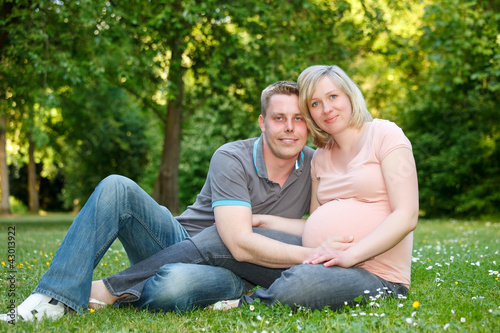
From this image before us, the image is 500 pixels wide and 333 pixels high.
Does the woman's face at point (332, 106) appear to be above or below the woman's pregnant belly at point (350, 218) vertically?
above

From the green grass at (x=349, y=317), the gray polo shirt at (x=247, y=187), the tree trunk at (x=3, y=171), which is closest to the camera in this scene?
the green grass at (x=349, y=317)

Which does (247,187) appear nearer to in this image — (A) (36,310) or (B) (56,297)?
(B) (56,297)

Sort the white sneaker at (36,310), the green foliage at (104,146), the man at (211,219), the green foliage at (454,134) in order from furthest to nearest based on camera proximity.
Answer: the green foliage at (104,146) → the green foliage at (454,134) → the man at (211,219) → the white sneaker at (36,310)

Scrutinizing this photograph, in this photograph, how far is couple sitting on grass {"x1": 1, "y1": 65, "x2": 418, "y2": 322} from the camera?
304 centimetres

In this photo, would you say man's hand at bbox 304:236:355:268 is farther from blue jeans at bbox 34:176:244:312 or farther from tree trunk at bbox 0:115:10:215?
tree trunk at bbox 0:115:10:215

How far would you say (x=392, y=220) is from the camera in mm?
3041

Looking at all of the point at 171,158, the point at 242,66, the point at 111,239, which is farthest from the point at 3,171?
the point at 111,239

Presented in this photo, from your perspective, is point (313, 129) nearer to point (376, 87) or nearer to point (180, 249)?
point (180, 249)

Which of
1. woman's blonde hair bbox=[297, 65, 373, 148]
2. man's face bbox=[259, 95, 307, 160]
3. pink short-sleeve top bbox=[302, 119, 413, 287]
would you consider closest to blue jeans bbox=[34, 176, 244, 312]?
pink short-sleeve top bbox=[302, 119, 413, 287]

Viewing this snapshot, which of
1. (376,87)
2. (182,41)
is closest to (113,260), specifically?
(182,41)

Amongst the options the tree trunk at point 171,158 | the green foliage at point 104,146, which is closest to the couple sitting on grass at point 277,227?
the tree trunk at point 171,158

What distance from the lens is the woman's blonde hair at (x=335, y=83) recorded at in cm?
343

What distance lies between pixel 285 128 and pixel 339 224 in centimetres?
81

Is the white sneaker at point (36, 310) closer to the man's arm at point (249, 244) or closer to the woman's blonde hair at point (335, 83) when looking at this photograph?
the man's arm at point (249, 244)
